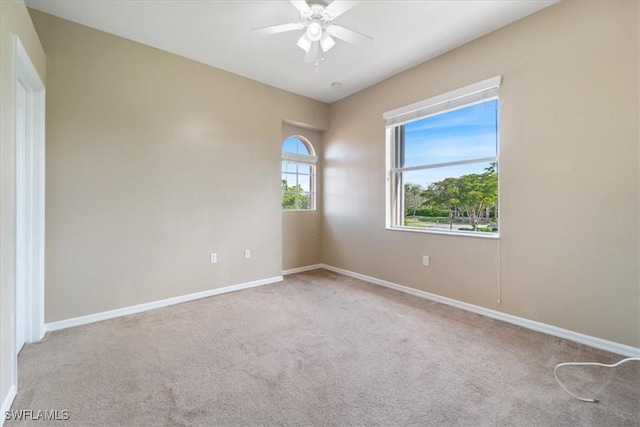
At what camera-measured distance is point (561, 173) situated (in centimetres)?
233

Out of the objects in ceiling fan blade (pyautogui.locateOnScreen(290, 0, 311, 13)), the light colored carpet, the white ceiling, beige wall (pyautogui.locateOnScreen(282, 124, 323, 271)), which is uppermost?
the white ceiling

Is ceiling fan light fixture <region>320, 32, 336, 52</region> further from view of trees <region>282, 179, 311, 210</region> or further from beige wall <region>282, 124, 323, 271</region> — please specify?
view of trees <region>282, 179, 311, 210</region>

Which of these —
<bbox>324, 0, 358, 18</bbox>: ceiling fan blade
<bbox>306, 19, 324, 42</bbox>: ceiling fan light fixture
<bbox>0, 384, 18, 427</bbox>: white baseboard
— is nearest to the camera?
<bbox>0, 384, 18, 427</bbox>: white baseboard

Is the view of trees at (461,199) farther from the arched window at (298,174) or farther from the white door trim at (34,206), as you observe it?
the white door trim at (34,206)

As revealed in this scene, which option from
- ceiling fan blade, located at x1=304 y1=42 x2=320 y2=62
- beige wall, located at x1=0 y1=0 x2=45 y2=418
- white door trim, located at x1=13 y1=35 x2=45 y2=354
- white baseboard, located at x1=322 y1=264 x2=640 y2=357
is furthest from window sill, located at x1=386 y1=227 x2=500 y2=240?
white door trim, located at x1=13 y1=35 x2=45 y2=354

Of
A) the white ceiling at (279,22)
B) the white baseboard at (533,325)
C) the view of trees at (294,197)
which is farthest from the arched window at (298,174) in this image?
the white baseboard at (533,325)

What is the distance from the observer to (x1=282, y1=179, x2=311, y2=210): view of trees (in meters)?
4.51

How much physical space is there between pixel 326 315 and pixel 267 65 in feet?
9.74

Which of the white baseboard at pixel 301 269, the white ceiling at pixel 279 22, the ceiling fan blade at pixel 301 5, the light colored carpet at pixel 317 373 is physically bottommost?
the light colored carpet at pixel 317 373

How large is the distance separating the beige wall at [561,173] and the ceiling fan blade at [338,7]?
1.63 metres

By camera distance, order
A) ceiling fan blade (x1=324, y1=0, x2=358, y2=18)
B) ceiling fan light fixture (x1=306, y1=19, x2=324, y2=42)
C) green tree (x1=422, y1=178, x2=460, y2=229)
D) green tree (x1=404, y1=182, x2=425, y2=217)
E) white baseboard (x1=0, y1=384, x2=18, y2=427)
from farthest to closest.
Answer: green tree (x1=404, y1=182, x2=425, y2=217) < green tree (x1=422, y1=178, x2=460, y2=229) < ceiling fan light fixture (x1=306, y1=19, x2=324, y2=42) < ceiling fan blade (x1=324, y1=0, x2=358, y2=18) < white baseboard (x1=0, y1=384, x2=18, y2=427)

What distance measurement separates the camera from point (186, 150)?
324 cm

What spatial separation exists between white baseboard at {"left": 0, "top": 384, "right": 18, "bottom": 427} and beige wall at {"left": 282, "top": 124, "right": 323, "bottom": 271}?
3.09 m

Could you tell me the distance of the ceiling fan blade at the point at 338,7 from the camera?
1.93 m
